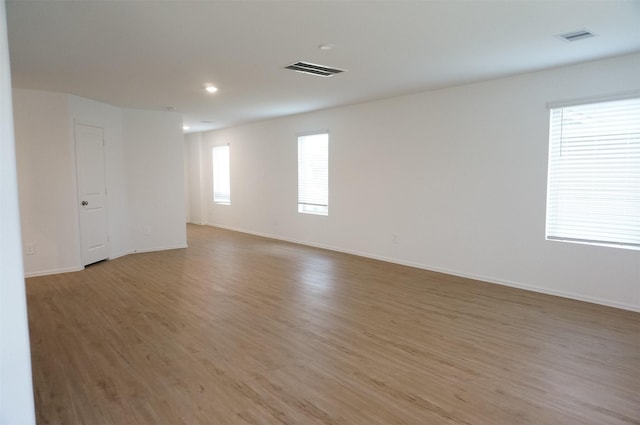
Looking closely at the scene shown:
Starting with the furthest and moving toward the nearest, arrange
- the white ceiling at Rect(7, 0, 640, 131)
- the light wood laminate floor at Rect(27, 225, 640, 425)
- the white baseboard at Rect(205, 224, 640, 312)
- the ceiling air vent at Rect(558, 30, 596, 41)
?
the white baseboard at Rect(205, 224, 640, 312)
the ceiling air vent at Rect(558, 30, 596, 41)
the white ceiling at Rect(7, 0, 640, 131)
the light wood laminate floor at Rect(27, 225, 640, 425)

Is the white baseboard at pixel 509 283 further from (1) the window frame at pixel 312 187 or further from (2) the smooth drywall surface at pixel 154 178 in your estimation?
(2) the smooth drywall surface at pixel 154 178

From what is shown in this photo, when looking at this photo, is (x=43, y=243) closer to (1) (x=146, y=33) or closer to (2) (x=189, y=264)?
(2) (x=189, y=264)

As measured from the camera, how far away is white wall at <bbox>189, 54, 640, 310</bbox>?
4.29 metres

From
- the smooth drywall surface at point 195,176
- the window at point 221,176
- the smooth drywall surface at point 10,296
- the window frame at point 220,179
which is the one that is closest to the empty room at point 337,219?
the smooth drywall surface at point 10,296

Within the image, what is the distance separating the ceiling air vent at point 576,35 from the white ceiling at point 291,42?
0.19ft

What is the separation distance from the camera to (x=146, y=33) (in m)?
3.21

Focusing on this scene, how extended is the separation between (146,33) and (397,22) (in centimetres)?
200

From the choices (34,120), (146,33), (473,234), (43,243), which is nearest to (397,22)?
(146,33)

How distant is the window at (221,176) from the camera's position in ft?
32.7

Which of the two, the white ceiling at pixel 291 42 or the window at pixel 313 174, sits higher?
the white ceiling at pixel 291 42

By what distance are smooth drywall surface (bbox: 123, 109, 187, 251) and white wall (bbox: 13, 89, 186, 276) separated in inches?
0.6

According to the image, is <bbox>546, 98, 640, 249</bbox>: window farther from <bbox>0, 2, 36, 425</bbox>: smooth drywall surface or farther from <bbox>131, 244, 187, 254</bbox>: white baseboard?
<bbox>131, 244, 187, 254</bbox>: white baseboard

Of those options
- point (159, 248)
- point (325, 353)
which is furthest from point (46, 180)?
point (325, 353)

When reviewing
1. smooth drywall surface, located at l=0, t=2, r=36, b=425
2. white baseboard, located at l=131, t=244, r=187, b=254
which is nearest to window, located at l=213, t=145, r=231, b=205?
white baseboard, located at l=131, t=244, r=187, b=254
